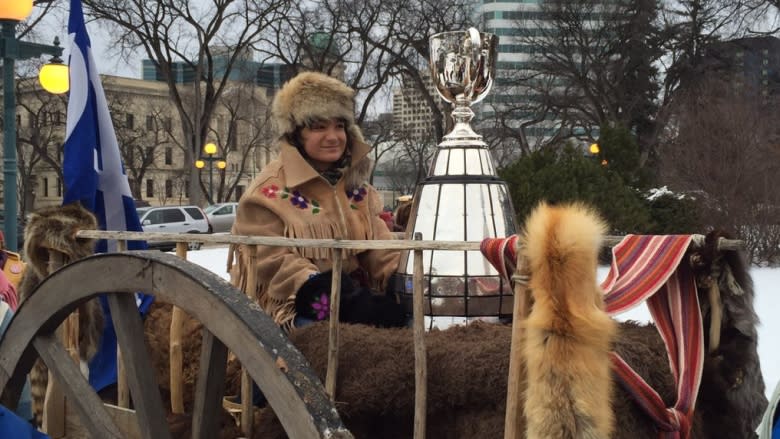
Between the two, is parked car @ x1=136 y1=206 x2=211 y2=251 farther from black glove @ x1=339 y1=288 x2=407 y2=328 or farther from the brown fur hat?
black glove @ x1=339 y1=288 x2=407 y2=328

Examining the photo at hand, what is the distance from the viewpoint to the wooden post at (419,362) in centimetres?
230

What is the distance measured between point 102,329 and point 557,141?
27.2m

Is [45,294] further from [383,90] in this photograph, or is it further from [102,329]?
[383,90]

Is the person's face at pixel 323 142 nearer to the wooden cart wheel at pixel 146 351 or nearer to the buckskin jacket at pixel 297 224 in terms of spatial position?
the buckskin jacket at pixel 297 224

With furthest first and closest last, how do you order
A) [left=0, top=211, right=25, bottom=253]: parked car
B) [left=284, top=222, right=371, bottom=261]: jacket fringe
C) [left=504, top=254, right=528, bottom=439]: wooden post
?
1. [left=0, top=211, right=25, bottom=253]: parked car
2. [left=284, top=222, right=371, bottom=261]: jacket fringe
3. [left=504, top=254, right=528, bottom=439]: wooden post

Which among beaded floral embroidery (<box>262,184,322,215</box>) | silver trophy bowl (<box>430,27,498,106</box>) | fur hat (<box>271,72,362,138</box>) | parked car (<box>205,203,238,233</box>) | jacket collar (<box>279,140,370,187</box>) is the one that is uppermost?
silver trophy bowl (<box>430,27,498,106</box>)

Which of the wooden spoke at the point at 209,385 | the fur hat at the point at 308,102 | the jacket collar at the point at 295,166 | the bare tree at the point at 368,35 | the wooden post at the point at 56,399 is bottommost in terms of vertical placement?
the wooden post at the point at 56,399

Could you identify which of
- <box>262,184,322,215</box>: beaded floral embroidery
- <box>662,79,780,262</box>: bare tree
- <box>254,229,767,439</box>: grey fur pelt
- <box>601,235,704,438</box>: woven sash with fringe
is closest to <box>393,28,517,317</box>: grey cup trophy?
<box>262,184,322,215</box>: beaded floral embroidery

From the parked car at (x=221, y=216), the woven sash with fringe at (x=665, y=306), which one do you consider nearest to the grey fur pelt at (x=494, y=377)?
the woven sash with fringe at (x=665, y=306)

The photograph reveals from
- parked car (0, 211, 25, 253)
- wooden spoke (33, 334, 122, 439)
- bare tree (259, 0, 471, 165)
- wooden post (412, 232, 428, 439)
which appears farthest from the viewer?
bare tree (259, 0, 471, 165)

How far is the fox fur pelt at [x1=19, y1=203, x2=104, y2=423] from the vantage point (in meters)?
3.46

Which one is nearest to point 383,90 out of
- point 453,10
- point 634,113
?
point 453,10

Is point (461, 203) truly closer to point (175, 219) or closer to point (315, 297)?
point (315, 297)

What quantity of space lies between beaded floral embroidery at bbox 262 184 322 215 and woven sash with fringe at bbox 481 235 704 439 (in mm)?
1659
